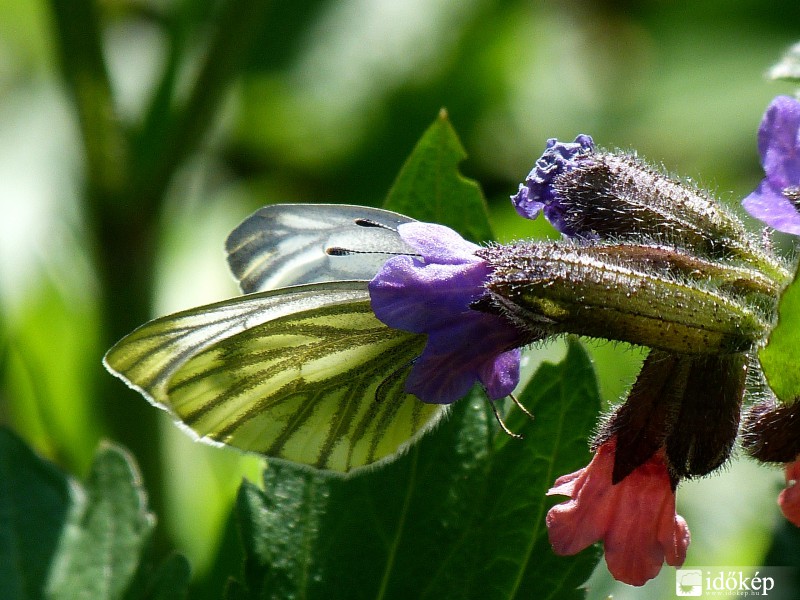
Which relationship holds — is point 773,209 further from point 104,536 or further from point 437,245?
point 104,536

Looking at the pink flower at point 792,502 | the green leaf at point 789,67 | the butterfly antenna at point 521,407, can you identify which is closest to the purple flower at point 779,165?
the green leaf at point 789,67

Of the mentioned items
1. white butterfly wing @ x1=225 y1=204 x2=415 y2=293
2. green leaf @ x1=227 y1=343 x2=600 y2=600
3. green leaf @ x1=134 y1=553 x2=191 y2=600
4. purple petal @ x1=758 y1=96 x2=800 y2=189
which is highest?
purple petal @ x1=758 y1=96 x2=800 y2=189

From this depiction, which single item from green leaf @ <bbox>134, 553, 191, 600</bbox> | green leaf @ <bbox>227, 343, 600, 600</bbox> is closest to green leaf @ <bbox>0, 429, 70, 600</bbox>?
green leaf @ <bbox>134, 553, 191, 600</bbox>

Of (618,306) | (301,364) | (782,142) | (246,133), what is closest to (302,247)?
(301,364)

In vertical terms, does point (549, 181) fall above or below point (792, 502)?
above

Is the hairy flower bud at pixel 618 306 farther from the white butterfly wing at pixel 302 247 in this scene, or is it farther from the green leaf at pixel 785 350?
the white butterfly wing at pixel 302 247

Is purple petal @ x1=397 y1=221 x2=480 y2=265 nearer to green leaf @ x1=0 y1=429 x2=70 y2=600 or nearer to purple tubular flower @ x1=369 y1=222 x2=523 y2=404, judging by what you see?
purple tubular flower @ x1=369 y1=222 x2=523 y2=404

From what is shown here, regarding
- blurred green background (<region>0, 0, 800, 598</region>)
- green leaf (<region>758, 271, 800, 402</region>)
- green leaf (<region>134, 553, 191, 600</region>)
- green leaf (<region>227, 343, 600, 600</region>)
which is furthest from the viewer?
blurred green background (<region>0, 0, 800, 598</region>)
